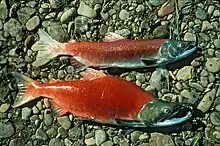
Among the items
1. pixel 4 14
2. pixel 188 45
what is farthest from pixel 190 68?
pixel 4 14

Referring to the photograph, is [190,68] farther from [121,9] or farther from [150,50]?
[121,9]

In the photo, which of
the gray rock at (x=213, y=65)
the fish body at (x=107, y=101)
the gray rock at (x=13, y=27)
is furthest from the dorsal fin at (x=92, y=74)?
the gray rock at (x=213, y=65)

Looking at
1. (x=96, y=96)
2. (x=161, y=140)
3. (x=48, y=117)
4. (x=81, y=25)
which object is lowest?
(x=161, y=140)

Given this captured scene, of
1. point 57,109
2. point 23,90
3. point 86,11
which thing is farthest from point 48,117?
point 86,11

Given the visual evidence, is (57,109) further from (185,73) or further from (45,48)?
(185,73)

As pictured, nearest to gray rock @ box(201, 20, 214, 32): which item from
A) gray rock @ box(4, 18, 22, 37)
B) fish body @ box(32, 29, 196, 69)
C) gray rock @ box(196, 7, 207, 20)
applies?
gray rock @ box(196, 7, 207, 20)

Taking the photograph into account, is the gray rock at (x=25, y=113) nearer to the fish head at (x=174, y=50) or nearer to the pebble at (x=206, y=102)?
the fish head at (x=174, y=50)

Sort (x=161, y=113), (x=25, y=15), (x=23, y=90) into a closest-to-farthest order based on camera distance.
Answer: (x=161, y=113), (x=23, y=90), (x=25, y=15)
